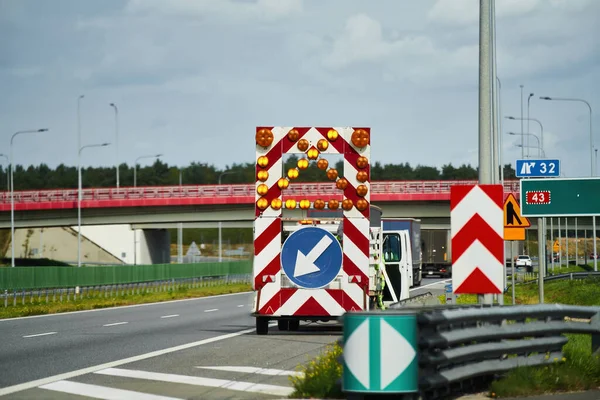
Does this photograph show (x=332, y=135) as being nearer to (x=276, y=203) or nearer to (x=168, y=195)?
(x=276, y=203)

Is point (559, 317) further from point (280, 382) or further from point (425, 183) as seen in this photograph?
point (425, 183)

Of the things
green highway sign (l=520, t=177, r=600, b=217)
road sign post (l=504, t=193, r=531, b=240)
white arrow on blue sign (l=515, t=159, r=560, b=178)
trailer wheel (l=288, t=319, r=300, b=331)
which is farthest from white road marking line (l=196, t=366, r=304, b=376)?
road sign post (l=504, t=193, r=531, b=240)

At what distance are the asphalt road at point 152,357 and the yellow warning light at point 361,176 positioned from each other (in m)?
2.76

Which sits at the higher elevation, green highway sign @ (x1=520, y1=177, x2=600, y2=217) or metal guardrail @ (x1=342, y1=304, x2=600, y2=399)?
green highway sign @ (x1=520, y1=177, x2=600, y2=217)

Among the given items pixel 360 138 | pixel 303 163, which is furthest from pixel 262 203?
pixel 360 138

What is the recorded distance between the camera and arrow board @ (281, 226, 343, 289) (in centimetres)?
1869

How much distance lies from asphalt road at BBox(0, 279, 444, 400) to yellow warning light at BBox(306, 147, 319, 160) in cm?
307

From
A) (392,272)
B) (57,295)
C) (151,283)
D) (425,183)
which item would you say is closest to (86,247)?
(425,183)

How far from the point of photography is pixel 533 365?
1184cm

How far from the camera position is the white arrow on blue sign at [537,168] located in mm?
21641

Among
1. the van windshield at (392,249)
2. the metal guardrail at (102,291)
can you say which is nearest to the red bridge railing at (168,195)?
the metal guardrail at (102,291)

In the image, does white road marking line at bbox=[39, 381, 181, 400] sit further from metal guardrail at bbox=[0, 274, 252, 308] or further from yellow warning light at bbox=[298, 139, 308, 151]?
metal guardrail at bbox=[0, 274, 252, 308]

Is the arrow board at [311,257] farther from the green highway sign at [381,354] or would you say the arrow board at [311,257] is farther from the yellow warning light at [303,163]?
the green highway sign at [381,354]

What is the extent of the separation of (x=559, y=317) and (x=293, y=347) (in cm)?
598
